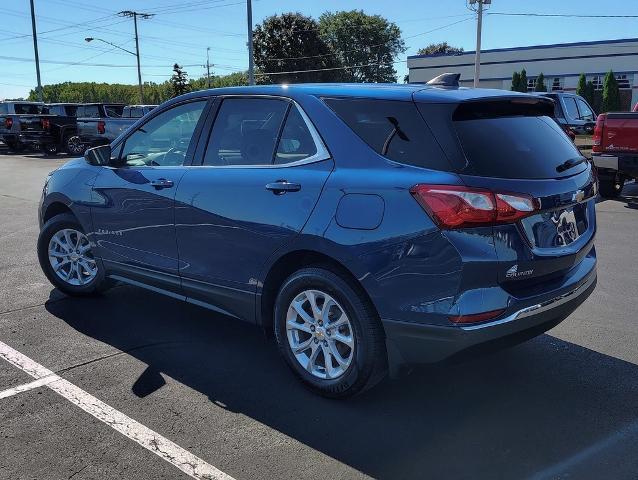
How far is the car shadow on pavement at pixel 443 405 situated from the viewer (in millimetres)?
2965

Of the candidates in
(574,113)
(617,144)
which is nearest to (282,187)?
(617,144)

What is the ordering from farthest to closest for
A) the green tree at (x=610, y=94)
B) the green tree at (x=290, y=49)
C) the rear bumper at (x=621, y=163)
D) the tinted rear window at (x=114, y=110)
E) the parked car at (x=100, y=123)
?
the green tree at (x=290, y=49) → the green tree at (x=610, y=94) → the tinted rear window at (x=114, y=110) → the parked car at (x=100, y=123) → the rear bumper at (x=621, y=163)

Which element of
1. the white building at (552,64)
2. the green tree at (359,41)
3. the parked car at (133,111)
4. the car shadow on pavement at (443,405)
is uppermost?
the green tree at (359,41)

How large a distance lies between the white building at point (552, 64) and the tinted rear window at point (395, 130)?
50.9m

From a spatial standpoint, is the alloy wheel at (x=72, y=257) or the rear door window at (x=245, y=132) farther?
the alloy wheel at (x=72, y=257)

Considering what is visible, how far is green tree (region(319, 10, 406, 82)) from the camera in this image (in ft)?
264

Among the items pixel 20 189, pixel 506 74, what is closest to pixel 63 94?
pixel 506 74

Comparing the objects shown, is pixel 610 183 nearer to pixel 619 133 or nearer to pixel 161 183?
pixel 619 133

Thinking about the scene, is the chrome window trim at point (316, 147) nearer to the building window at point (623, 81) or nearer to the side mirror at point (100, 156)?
the side mirror at point (100, 156)

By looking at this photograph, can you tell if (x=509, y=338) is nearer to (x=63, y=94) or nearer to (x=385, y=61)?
(x=385, y=61)

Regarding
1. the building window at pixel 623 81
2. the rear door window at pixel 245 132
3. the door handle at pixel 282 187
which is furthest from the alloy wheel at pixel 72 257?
the building window at pixel 623 81

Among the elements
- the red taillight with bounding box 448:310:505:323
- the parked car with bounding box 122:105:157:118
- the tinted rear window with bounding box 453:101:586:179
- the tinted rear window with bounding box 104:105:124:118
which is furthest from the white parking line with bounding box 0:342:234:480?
the tinted rear window with bounding box 104:105:124:118

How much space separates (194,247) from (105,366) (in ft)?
3.23

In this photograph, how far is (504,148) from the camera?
328cm
